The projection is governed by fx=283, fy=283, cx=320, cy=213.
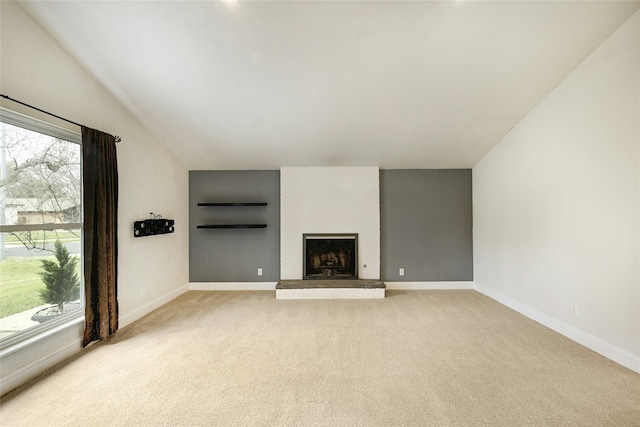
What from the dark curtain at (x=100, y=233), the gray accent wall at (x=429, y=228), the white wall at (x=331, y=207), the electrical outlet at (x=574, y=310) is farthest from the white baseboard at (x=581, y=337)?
the dark curtain at (x=100, y=233)

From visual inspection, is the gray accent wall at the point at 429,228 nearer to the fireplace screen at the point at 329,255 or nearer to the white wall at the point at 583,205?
the fireplace screen at the point at 329,255

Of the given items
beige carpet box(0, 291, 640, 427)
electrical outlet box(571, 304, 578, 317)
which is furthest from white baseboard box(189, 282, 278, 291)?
electrical outlet box(571, 304, 578, 317)

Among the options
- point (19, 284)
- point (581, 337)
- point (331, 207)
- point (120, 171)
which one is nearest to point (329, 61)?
point (331, 207)

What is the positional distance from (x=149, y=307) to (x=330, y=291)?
254 cm

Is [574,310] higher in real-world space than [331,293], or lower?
higher

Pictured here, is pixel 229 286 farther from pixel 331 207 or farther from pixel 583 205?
pixel 583 205

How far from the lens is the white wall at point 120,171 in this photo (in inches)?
86.6

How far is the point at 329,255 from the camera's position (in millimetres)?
4957

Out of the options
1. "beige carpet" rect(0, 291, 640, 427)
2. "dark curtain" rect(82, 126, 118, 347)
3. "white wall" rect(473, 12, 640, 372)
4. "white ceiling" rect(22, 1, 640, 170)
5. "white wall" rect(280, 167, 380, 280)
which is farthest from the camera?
"white wall" rect(280, 167, 380, 280)

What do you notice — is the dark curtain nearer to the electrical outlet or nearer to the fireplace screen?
the fireplace screen

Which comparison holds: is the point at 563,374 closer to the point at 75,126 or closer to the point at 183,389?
the point at 183,389

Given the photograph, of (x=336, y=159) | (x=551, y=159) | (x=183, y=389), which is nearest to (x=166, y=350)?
(x=183, y=389)

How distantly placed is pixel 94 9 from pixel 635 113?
4534 mm

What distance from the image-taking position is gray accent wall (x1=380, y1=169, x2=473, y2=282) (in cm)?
497
